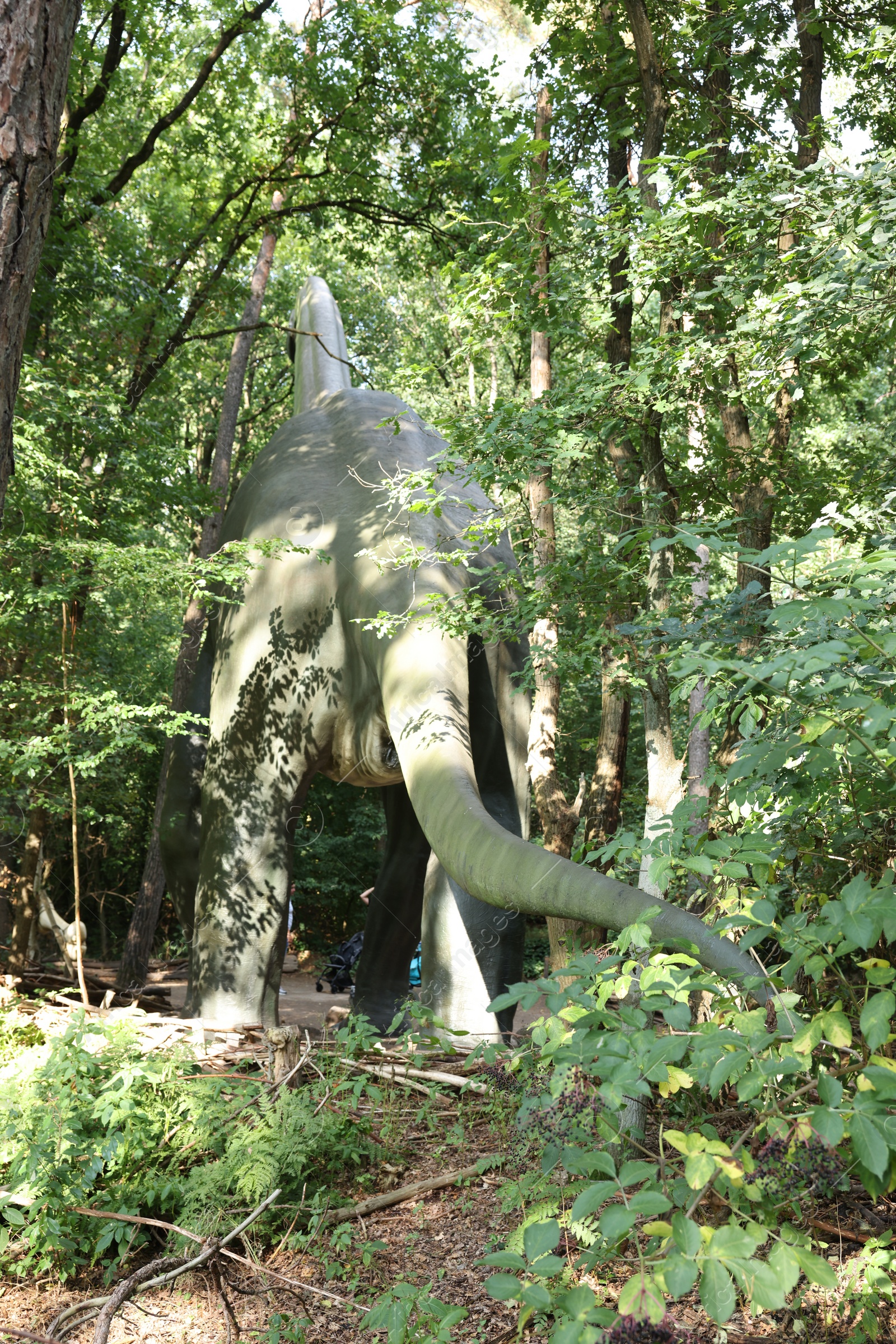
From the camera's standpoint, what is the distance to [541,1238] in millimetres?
1791

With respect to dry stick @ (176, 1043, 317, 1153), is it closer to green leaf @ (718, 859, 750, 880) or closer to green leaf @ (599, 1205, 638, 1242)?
green leaf @ (718, 859, 750, 880)

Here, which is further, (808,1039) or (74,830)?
(74,830)

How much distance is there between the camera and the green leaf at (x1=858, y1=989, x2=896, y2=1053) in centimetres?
172

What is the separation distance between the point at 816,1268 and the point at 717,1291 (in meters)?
0.16

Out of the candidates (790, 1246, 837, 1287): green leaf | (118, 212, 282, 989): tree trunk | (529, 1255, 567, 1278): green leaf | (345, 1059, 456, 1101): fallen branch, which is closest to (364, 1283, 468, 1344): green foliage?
(529, 1255, 567, 1278): green leaf

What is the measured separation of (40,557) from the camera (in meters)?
6.11

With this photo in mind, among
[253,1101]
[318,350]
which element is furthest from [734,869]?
[318,350]

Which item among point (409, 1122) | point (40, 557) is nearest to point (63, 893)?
point (40, 557)

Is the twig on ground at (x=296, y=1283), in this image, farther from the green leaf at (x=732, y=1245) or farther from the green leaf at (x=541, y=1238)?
the green leaf at (x=732, y=1245)

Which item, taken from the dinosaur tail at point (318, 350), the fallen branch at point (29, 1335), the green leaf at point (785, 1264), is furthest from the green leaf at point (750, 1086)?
the dinosaur tail at point (318, 350)

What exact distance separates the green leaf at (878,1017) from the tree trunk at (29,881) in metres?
6.66

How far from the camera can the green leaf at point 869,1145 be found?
160 cm

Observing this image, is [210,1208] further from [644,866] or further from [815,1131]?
[815,1131]

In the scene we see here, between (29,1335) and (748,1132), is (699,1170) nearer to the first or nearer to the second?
(748,1132)
